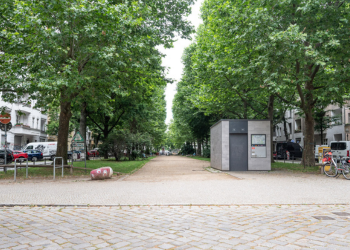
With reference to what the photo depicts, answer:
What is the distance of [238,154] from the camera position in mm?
18000

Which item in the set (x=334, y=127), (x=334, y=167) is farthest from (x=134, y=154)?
(x=334, y=127)

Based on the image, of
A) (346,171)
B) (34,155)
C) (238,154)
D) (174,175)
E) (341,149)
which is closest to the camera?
(346,171)

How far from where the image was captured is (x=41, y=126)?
56.1 meters

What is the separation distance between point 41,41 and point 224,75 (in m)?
10.6

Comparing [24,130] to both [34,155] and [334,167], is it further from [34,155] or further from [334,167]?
[334,167]

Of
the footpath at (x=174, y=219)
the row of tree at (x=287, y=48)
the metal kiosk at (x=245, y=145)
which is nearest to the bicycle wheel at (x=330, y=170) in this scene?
the metal kiosk at (x=245, y=145)

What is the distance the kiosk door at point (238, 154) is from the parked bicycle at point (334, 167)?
4113 millimetres

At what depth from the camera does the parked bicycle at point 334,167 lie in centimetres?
1402

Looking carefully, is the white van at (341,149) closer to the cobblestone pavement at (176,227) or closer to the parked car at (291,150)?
the parked car at (291,150)

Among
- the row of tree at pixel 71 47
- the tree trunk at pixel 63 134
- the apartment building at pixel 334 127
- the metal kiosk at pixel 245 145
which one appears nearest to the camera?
the row of tree at pixel 71 47

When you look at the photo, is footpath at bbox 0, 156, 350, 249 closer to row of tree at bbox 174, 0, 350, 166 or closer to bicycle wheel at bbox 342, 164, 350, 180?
bicycle wheel at bbox 342, 164, 350, 180

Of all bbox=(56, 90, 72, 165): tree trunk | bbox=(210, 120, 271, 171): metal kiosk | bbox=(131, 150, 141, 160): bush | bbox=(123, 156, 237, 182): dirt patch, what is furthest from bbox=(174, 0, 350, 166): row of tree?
bbox=(131, 150, 141, 160): bush

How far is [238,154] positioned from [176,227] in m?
13.0

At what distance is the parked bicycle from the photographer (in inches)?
552
